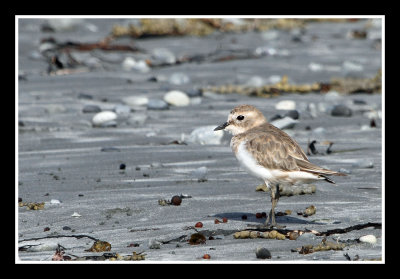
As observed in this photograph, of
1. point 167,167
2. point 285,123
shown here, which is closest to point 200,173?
point 167,167

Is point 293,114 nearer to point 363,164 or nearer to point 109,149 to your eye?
point 363,164

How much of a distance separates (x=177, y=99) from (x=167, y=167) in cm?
353

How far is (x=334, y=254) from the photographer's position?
580 cm

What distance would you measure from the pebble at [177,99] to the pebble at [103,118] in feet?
4.28

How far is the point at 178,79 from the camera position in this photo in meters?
14.1

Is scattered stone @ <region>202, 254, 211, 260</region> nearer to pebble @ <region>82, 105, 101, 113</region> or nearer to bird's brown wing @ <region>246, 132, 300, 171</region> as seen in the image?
bird's brown wing @ <region>246, 132, 300, 171</region>

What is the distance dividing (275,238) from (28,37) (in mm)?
12269

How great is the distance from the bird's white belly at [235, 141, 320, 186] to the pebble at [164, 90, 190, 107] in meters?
5.30

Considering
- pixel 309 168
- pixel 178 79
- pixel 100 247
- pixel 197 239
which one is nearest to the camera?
pixel 100 247

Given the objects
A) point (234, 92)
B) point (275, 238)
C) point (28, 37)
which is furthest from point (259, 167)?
point (28, 37)

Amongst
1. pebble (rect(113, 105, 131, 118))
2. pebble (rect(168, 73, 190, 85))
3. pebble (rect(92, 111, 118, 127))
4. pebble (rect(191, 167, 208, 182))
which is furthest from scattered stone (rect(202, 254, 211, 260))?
pebble (rect(168, 73, 190, 85))

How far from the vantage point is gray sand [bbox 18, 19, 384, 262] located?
6285 mm

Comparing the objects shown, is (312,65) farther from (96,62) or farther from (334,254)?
(334,254)

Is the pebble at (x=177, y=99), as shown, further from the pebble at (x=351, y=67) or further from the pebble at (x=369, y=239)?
the pebble at (x=369, y=239)
